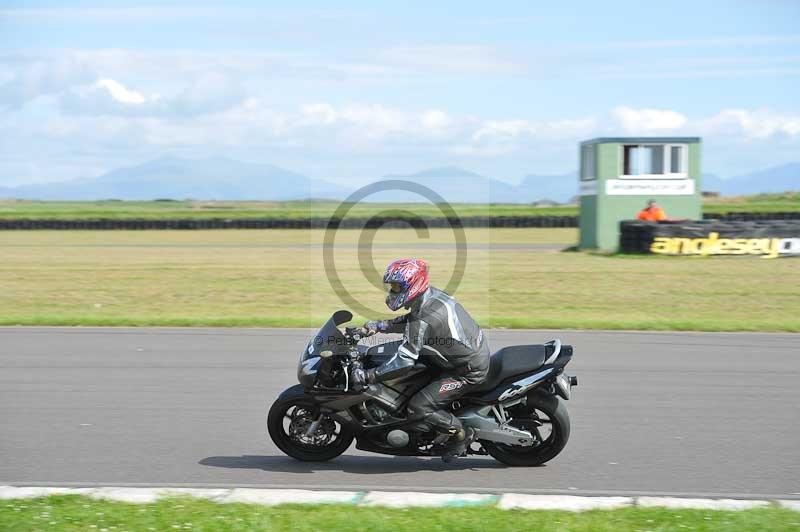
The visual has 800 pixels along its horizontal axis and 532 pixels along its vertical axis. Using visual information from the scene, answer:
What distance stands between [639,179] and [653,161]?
2.53ft

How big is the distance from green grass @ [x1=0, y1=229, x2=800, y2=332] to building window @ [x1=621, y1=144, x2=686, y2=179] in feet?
10.6

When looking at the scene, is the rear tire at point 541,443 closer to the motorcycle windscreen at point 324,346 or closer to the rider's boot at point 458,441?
the rider's boot at point 458,441

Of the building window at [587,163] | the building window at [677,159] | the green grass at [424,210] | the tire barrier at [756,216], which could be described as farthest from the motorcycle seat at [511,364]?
the green grass at [424,210]

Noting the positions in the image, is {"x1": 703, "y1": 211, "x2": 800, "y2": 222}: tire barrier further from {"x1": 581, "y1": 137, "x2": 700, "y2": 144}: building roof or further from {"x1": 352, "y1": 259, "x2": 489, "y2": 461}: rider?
{"x1": 352, "y1": 259, "x2": 489, "y2": 461}: rider

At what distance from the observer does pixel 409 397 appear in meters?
7.41

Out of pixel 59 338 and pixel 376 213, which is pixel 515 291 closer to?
pixel 59 338

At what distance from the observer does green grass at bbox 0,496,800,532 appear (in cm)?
562

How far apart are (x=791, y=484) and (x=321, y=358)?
11.2 feet

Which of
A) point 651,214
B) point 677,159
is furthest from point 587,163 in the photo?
point 651,214

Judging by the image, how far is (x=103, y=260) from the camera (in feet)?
106

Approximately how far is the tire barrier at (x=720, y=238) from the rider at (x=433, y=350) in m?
21.6

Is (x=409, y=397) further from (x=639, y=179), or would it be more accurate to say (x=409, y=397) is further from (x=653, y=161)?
(x=653, y=161)

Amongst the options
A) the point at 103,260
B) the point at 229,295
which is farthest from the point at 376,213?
the point at 229,295

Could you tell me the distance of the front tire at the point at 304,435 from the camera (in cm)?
753
